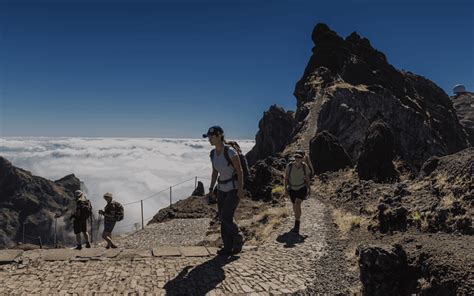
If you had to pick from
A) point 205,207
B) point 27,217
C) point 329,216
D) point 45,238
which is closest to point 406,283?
point 329,216

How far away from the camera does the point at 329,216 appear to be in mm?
14164

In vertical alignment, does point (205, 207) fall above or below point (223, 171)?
below

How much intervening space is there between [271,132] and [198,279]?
70.0 m

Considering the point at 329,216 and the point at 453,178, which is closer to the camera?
the point at 453,178

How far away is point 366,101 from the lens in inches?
2351

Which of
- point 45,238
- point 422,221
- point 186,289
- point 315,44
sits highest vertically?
point 315,44

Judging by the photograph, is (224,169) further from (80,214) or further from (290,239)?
(80,214)

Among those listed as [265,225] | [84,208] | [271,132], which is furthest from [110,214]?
[271,132]

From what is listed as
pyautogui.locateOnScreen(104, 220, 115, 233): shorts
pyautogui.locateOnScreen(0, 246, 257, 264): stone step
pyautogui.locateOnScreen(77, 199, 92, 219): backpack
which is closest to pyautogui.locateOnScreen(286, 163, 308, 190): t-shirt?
pyautogui.locateOnScreen(0, 246, 257, 264): stone step

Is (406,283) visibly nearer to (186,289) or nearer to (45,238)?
(186,289)

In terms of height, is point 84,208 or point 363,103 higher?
point 363,103

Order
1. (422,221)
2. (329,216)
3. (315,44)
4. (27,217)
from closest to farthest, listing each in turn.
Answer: (422,221) < (329,216) < (315,44) < (27,217)

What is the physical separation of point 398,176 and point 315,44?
233ft

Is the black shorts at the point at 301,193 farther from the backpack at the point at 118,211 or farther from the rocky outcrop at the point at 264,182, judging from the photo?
the rocky outcrop at the point at 264,182
